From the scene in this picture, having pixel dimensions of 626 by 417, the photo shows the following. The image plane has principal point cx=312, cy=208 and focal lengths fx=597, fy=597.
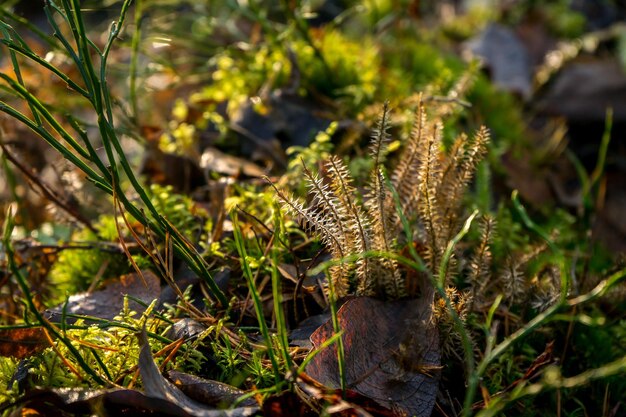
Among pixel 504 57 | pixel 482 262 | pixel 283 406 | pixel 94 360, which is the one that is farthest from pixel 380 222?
pixel 504 57

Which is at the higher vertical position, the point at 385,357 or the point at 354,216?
the point at 354,216

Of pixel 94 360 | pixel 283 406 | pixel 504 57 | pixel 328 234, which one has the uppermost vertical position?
pixel 328 234

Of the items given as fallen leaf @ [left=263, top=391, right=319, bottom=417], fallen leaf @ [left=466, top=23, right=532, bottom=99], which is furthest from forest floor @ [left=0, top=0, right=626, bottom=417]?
fallen leaf @ [left=466, top=23, right=532, bottom=99]

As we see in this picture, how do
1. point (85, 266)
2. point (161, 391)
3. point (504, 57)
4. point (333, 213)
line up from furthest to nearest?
point (504, 57), point (85, 266), point (333, 213), point (161, 391)

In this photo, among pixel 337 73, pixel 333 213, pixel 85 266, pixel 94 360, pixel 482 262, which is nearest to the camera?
pixel 94 360

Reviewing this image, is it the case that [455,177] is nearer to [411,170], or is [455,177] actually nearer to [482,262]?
[411,170]

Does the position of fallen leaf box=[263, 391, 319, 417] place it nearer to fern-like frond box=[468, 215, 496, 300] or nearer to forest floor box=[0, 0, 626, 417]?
forest floor box=[0, 0, 626, 417]

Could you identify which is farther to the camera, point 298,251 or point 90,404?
point 298,251

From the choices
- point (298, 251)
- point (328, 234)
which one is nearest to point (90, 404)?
point (328, 234)

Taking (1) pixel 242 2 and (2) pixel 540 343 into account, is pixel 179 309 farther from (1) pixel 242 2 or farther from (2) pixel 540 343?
(1) pixel 242 2
